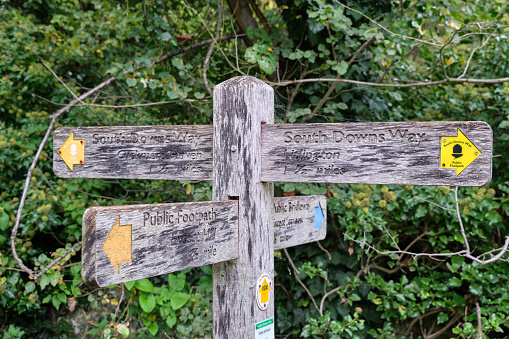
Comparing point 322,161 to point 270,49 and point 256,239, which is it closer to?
point 256,239

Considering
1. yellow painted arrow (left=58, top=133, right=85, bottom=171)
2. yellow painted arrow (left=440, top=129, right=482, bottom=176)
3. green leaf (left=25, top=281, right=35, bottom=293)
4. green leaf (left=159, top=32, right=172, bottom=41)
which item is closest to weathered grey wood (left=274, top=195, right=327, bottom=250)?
yellow painted arrow (left=440, top=129, right=482, bottom=176)

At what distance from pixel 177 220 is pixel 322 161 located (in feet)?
1.74

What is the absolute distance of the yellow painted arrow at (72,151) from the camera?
1729 millimetres

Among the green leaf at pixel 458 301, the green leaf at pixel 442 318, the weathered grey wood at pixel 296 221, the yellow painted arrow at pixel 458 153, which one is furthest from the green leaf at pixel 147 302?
the yellow painted arrow at pixel 458 153

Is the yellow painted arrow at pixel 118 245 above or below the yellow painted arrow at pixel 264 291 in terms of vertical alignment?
above

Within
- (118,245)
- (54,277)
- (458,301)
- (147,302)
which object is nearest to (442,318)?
(458,301)

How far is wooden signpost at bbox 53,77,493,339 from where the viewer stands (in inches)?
44.6

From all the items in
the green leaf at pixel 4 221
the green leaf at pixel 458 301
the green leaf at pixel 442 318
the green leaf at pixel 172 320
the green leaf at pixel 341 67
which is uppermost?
the green leaf at pixel 341 67

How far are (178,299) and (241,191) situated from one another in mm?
2157

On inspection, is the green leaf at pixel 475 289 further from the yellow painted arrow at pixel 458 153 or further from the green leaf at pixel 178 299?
the green leaf at pixel 178 299

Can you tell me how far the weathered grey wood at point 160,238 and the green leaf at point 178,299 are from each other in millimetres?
2041

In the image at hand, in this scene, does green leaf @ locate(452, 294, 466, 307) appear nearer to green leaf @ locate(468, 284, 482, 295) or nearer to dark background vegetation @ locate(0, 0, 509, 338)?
dark background vegetation @ locate(0, 0, 509, 338)

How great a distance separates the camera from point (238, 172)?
1437mm

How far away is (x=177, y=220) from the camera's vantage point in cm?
122
